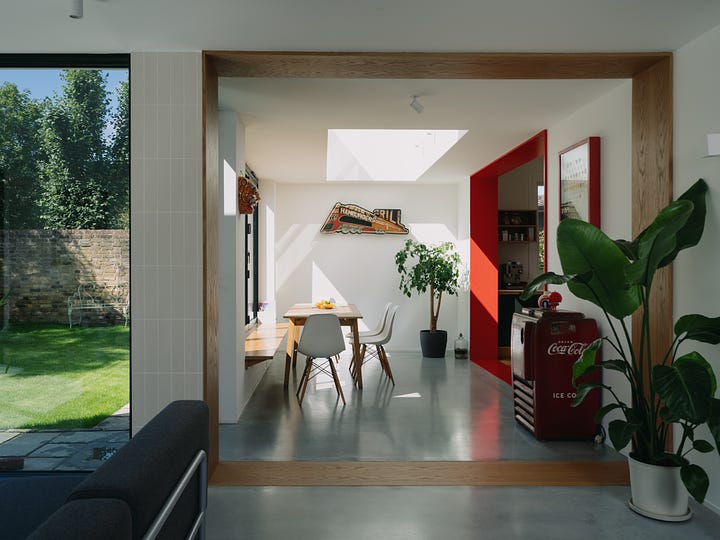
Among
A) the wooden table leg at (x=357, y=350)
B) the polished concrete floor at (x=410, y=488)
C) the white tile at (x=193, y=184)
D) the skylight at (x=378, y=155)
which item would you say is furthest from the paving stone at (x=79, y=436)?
the skylight at (x=378, y=155)

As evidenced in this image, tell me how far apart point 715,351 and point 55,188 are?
4.02 meters

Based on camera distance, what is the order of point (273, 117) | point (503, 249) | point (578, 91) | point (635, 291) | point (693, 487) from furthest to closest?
point (503, 249) < point (273, 117) < point (578, 91) < point (635, 291) < point (693, 487)

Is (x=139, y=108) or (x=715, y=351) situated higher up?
(x=139, y=108)

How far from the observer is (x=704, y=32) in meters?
3.25

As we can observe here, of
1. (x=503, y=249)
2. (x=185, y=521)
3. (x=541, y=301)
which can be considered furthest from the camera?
(x=503, y=249)

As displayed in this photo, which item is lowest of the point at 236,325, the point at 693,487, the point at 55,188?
the point at 693,487

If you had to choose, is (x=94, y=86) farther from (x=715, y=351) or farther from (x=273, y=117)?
(x=715, y=351)

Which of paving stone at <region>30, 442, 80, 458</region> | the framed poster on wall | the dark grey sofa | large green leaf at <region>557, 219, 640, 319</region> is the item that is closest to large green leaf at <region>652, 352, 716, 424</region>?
large green leaf at <region>557, 219, 640, 319</region>

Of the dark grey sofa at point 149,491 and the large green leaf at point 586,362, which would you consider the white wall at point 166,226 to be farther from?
the large green leaf at point 586,362

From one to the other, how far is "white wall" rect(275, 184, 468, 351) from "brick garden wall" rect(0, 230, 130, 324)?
565 centimetres

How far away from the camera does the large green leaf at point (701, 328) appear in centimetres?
289

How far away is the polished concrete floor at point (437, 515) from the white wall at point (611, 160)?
1.17 metres

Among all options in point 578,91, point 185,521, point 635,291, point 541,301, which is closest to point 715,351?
point 635,291

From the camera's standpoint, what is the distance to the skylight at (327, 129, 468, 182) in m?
7.94
